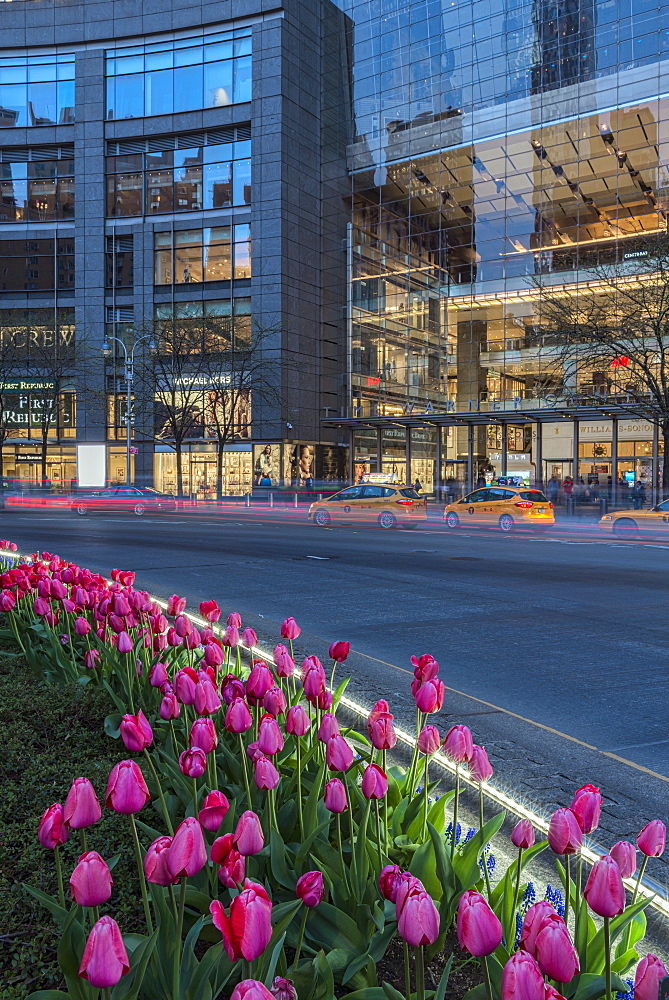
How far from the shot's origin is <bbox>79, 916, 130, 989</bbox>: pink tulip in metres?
1.34

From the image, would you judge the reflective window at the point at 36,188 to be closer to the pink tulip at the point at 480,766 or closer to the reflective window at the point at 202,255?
the reflective window at the point at 202,255

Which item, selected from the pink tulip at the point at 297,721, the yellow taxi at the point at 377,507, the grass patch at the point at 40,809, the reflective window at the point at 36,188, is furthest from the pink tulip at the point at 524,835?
the reflective window at the point at 36,188

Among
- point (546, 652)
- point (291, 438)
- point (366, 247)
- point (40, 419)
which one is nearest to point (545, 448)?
point (291, 438)

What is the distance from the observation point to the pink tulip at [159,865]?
161 centimetres

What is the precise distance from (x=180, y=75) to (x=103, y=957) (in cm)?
6163

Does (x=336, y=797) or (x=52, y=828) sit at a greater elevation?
(x=52, y=828)

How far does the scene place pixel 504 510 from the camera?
26.9 metres

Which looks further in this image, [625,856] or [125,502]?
[125,502]

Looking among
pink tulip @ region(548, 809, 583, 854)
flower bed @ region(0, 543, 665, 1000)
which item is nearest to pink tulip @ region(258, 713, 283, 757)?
flower bed @ region(0, 543, 665, 1000)

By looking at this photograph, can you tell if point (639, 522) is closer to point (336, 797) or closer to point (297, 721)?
point (297, 721)

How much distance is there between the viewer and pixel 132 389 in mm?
54625

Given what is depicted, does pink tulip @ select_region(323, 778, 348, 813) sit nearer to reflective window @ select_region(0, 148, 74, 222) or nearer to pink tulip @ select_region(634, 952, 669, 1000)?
pink tulip @ select_region(634, 952, 669, 1000)

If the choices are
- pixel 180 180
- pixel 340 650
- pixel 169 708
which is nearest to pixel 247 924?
pixel 169 708

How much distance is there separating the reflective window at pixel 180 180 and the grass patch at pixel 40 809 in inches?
2068
